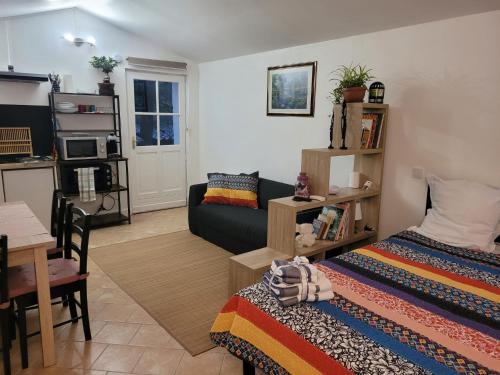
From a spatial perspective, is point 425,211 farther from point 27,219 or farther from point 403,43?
point 27,219

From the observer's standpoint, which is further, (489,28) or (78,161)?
(78,161)

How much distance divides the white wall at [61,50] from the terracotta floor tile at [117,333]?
3178 mm

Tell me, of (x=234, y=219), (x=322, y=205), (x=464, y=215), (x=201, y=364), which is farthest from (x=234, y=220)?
(x=464, y=215)

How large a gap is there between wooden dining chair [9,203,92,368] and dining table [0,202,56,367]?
0.25 feet

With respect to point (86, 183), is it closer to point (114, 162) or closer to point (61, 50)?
point (114, 162)

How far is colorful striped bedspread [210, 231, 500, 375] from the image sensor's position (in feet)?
4.68

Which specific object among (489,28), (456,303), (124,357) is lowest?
(124,357)

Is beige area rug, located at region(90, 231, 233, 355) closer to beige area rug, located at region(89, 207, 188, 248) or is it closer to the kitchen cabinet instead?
beige area rug, located at region(89, 207, 188, 248)

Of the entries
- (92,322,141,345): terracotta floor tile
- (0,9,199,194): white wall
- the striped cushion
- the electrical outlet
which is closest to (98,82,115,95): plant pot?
(0,9,199,194): white wall

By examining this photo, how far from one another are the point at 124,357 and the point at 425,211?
102 inches

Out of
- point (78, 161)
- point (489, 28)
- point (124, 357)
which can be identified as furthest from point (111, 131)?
point (489, 28)

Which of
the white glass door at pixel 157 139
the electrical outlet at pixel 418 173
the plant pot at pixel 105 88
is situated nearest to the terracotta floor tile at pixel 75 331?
the electrical outlet at pixel 418 173

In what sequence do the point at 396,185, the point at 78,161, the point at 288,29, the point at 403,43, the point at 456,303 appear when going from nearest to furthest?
the point at 456,303, the point at 403,43, the point at 396,185, the point at 288,29, the point at 78,161

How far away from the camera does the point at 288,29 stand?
3.75 m
